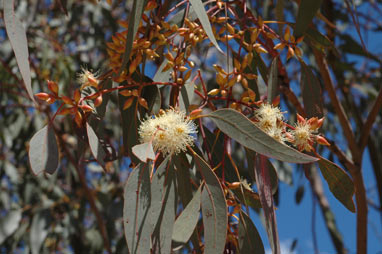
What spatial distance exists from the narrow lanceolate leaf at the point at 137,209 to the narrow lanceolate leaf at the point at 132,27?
7.5 inches

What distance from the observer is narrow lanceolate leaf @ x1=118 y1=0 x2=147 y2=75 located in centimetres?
79

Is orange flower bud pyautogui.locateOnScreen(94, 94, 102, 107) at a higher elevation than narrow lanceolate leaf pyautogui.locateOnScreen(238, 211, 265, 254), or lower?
higher

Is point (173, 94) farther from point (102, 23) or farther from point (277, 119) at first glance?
point (102, 23)

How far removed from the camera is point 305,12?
973mm

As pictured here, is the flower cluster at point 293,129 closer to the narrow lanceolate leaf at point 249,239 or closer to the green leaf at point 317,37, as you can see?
the narrow lanceolate leaf at point 249,239

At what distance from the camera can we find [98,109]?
3.19 feet

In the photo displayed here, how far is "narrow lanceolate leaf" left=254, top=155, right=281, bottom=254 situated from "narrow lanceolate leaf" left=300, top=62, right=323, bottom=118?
0.32 meters

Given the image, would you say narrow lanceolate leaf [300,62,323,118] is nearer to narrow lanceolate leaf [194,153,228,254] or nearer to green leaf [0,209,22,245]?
narrow lanceolate leaf [194,153,228,254]

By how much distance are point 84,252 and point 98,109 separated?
204 centimetres

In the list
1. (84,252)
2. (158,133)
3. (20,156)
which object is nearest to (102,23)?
(20,156)

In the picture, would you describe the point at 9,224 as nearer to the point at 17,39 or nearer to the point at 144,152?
the point at 17,39

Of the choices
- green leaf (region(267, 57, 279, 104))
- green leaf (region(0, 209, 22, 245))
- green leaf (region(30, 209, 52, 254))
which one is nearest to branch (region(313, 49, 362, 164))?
green leaf (region(267, 57, 279, 104))

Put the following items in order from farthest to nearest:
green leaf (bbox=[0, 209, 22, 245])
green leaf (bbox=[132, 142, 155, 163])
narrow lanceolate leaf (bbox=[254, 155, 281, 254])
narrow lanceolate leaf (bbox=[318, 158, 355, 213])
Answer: green leaf (bbox=[0, 209, 22, 245]) → narrow lanceolate leaf (bbox=[318, 158, 355, 213]) → narrow lanceolate leaf (bbox=[254, 155, 281, 254]) → green leaf (bbox=[132, 142, 155, 163])

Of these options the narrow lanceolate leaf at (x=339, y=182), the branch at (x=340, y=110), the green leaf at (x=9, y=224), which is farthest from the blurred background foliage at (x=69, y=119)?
the narrow lanceolate leaf at (x=339, y=182)
